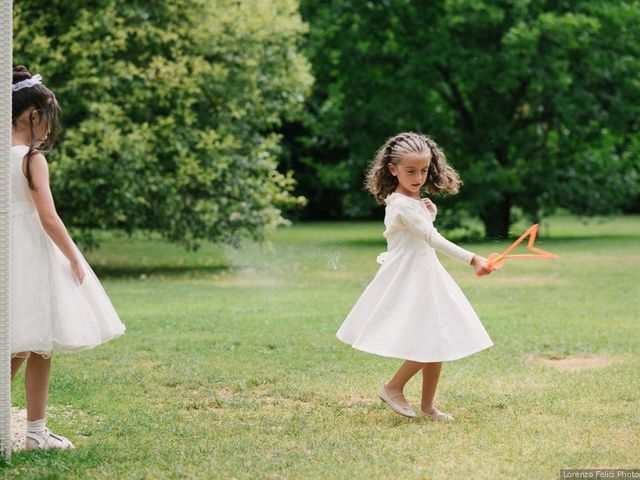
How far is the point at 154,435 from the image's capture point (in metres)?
5.29

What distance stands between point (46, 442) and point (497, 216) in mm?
19216

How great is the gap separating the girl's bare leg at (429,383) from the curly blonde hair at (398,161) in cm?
100

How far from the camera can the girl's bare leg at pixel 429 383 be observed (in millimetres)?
5621

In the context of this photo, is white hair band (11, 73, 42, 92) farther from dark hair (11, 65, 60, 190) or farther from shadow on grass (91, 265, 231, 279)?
shadow on grass (91, 265, 231, 279)

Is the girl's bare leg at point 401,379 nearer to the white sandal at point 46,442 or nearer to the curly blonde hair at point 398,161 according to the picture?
the curly blonde hair at point 398,161

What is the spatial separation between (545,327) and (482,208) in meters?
13.4

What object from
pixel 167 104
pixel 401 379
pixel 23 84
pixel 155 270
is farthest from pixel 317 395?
pixel 155 270

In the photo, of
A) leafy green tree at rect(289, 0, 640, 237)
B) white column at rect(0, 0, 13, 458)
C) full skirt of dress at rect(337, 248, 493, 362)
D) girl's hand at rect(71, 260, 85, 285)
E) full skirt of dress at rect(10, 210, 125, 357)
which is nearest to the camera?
white column at rect(0, 0, 13, 458)

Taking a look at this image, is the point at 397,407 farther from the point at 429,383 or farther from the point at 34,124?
the point at 34,124

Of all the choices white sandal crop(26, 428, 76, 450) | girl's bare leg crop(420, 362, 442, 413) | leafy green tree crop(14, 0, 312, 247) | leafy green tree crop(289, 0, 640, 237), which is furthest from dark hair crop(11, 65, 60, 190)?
leafy green tree crop(289, 0, 640, 237)

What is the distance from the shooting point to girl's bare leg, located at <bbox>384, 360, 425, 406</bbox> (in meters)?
5.68

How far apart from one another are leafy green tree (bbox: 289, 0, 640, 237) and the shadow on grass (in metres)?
6.98

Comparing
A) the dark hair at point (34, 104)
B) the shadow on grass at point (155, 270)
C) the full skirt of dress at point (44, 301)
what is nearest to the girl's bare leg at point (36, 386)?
the full skirt of dress at point (44, 301)

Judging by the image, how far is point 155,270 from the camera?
55.4ft
